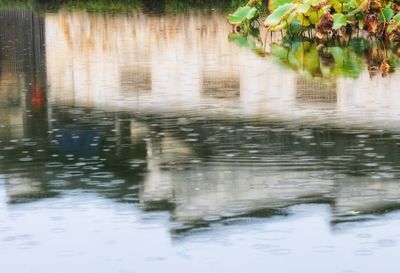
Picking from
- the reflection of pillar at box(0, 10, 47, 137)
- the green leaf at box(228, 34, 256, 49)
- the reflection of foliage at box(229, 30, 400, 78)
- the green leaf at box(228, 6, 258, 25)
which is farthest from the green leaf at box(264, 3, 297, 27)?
the reflection of pillar at box(0, 10, 47, 137)

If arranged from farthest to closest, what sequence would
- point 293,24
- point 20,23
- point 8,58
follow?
point 20,23 < point 293,24 < point 8,58

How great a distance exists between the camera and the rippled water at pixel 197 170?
25.8 feet

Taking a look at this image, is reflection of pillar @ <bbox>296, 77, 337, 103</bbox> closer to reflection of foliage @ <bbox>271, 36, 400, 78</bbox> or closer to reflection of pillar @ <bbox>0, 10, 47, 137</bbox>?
reflection of foliage @ <bbox>271, 36, 400, 78</bbox>

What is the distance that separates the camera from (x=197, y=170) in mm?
10625

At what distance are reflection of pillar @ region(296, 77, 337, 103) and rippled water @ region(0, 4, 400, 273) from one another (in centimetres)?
3

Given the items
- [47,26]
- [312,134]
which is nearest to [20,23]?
[47,26]

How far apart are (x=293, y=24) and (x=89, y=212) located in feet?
55.2

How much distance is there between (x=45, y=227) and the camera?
8.57m

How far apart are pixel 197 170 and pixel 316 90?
5.67 metres

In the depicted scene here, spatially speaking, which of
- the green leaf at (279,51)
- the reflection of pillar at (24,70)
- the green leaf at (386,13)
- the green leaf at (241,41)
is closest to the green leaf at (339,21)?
the green leaf at (386,13)

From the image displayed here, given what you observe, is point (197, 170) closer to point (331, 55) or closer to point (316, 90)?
point (316, 90)

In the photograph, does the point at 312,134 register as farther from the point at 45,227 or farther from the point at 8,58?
the point at 8,58

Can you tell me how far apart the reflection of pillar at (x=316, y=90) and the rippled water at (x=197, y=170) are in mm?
31

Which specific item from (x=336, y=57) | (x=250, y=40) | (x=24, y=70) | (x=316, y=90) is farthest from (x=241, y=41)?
(x=316, y=90)
